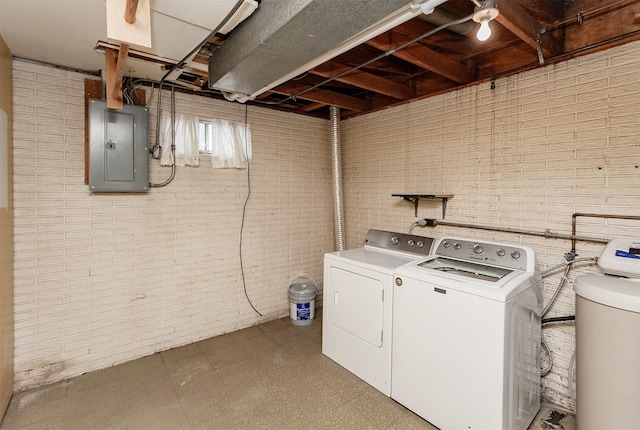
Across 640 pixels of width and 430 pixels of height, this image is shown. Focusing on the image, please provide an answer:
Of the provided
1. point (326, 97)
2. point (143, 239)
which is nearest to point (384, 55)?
point (326, 97)

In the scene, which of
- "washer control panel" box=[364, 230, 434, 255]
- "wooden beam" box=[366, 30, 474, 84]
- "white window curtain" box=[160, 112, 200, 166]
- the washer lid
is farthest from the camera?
"white window curtain" box=[160, 112, 200, 166]

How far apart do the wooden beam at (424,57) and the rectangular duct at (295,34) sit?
325 millimetres

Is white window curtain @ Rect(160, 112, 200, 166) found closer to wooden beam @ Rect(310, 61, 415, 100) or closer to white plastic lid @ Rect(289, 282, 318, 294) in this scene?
wooden beam @ Rect(310, 61, 415, 100)

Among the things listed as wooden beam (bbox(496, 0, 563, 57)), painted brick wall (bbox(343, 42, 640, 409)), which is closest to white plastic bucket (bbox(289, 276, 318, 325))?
painted brick wall (bbox(343, 42, 640, 409))

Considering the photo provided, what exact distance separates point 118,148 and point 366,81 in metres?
2.10

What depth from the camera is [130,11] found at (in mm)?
1296

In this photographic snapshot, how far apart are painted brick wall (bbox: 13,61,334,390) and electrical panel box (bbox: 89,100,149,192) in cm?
14

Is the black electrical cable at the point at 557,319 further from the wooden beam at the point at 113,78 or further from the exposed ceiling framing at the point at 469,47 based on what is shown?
the wooden beam at the point at 113,78

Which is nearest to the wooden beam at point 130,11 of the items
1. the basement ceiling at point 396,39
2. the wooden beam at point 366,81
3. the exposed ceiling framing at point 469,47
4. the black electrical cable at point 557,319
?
the basement ceiling at point 396,39

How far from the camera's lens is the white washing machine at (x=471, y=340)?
170cm

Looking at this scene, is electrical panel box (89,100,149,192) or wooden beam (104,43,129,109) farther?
electrical panel box (89,100,149,192)

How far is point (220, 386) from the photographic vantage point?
2.34 meters

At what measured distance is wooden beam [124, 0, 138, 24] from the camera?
1263mm

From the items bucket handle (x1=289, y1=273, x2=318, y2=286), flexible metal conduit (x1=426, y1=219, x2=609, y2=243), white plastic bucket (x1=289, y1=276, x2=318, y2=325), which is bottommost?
white plastic bucket (x1=289, y1=276, x2=318, y2=325)
